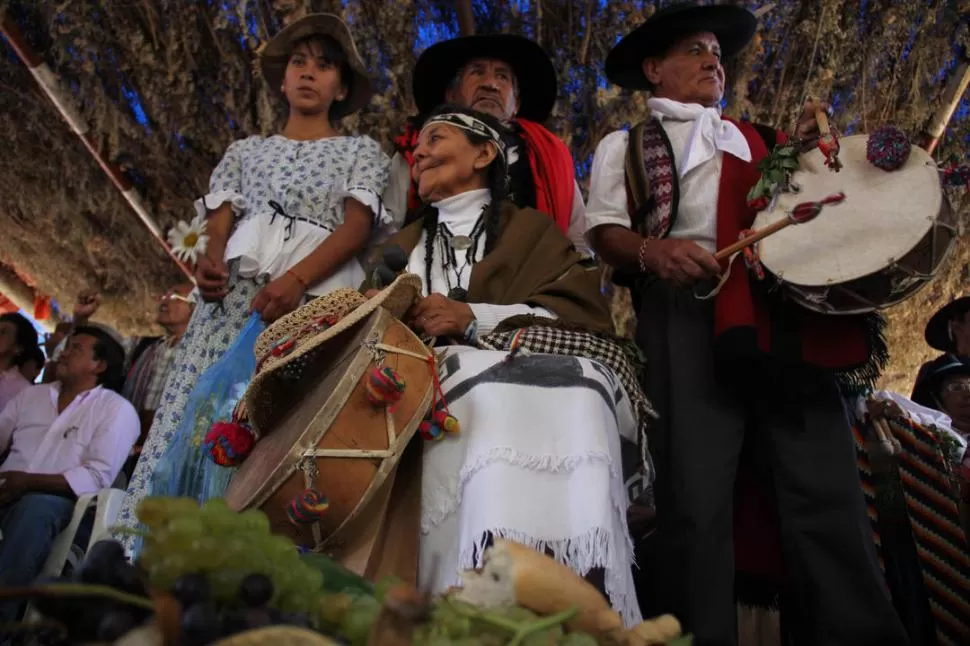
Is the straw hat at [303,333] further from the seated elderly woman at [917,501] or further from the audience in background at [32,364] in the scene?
the audience in background at [32,364]

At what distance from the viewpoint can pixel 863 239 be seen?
7.05 ft

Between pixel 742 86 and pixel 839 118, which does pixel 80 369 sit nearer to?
pixel 742 86

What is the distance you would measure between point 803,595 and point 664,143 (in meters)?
1.23

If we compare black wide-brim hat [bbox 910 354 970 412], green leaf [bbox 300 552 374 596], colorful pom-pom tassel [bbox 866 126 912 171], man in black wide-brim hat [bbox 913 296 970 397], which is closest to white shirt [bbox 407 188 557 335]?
colorful pom-pom tassel [bbox 866 126 912 171]

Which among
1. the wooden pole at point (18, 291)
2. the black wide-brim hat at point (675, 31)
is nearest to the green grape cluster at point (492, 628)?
the black wide-brim hat at point (675, 31)

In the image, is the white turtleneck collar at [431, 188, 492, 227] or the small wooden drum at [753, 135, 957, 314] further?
the white turtleneck collar at [431, 188, 492, 227]

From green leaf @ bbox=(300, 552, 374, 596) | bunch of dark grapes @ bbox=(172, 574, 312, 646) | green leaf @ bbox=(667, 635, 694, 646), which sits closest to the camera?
bunch of dark grapes @ bbox=(172, 574, 312, 646)

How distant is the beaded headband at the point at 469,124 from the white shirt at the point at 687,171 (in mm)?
287

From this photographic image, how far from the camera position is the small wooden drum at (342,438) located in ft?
5.36

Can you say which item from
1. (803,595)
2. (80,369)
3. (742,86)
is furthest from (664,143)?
(80,369)

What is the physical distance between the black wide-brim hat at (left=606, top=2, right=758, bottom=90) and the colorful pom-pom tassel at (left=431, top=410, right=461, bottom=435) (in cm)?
151

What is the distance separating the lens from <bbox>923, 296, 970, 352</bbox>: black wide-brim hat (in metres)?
4.18

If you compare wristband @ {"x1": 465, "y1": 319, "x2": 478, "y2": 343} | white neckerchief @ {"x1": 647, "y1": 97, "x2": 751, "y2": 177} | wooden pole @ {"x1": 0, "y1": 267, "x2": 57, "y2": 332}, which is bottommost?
wristband @ {"x1": 465, "y1": 319, "x2": 478, "y2": 343}

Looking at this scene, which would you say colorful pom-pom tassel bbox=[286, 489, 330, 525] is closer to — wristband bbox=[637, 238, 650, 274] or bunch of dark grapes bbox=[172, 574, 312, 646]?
bunch of dark grapes bbox=[172, 574, 312, 646]
